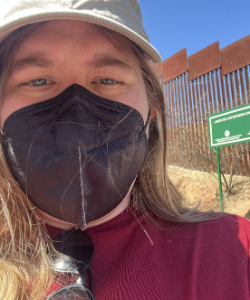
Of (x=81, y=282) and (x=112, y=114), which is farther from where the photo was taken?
(x=112, y=114)

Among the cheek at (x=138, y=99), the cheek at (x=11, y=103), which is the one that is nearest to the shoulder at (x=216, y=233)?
the cheek at (x=138, y=99)

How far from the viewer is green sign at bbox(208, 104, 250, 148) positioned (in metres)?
3.46

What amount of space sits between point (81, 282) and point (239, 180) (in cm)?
572

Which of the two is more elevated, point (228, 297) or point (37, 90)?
point (37, 90)

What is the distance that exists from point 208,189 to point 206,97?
7.55ft

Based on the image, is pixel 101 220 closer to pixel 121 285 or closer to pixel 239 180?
pixel 121 285

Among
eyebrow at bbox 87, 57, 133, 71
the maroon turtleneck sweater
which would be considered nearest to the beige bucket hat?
eyebrow at bbox 87, 57, 133, 71

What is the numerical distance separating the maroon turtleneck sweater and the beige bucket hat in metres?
0.71

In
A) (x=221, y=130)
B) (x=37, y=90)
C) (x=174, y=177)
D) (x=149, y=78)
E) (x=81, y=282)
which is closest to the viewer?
(x=81, y=282)

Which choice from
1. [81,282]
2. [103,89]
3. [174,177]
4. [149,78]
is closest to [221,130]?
[174,177]

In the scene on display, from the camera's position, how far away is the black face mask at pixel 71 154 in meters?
0.88

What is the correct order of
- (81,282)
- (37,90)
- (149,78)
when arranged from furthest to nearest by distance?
1. (149,78)
2. (37,90)
3. (81,282)

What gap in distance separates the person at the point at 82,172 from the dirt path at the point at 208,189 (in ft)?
13.9

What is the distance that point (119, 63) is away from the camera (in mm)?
1029
